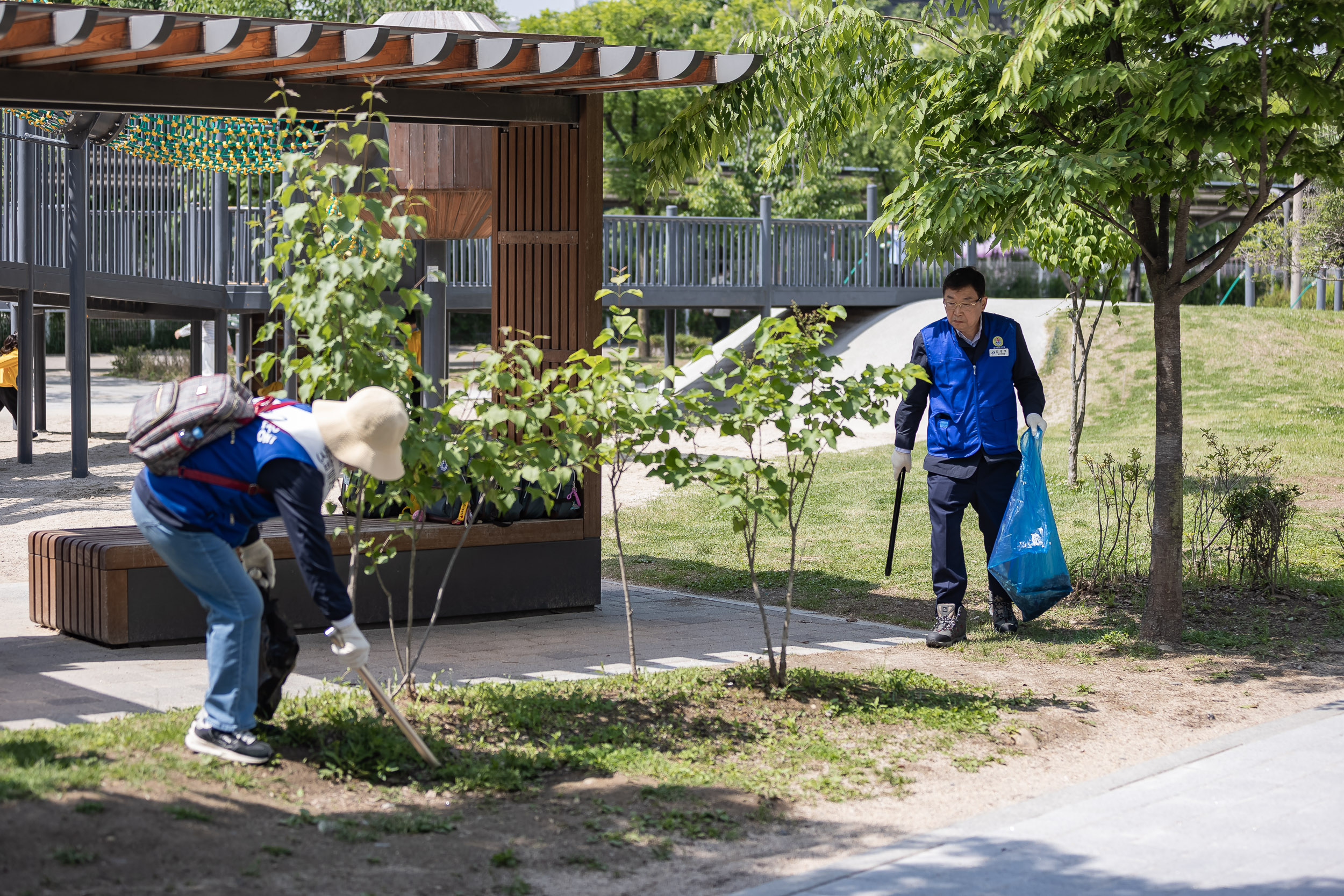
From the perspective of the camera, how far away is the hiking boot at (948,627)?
713 cm

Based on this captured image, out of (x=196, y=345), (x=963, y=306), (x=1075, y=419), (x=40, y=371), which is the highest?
(x=196, y=345)

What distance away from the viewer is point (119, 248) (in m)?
16.1

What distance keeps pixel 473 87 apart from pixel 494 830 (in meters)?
4.29

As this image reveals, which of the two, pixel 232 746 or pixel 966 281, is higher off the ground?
pixel 966 281

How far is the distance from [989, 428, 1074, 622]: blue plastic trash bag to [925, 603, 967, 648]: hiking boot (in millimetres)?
312

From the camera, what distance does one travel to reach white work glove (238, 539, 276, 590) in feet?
15.7

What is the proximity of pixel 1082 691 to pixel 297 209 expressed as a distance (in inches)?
158

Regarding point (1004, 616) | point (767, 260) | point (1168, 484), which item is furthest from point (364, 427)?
point (767, 260)

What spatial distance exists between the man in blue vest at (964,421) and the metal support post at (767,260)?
14901 millimetres

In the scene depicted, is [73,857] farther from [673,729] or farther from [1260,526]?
[1260,526]

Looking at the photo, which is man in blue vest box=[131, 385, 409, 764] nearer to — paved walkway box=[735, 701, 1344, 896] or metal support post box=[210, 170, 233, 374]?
paved walkway box=[735, 701, 1344, 896]

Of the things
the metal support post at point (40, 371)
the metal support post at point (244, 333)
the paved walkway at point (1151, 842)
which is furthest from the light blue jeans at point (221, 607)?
the metal support post at point (244, 333)

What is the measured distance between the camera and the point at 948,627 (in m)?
7.14

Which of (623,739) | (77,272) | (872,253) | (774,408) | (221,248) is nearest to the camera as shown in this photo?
(623,739)
